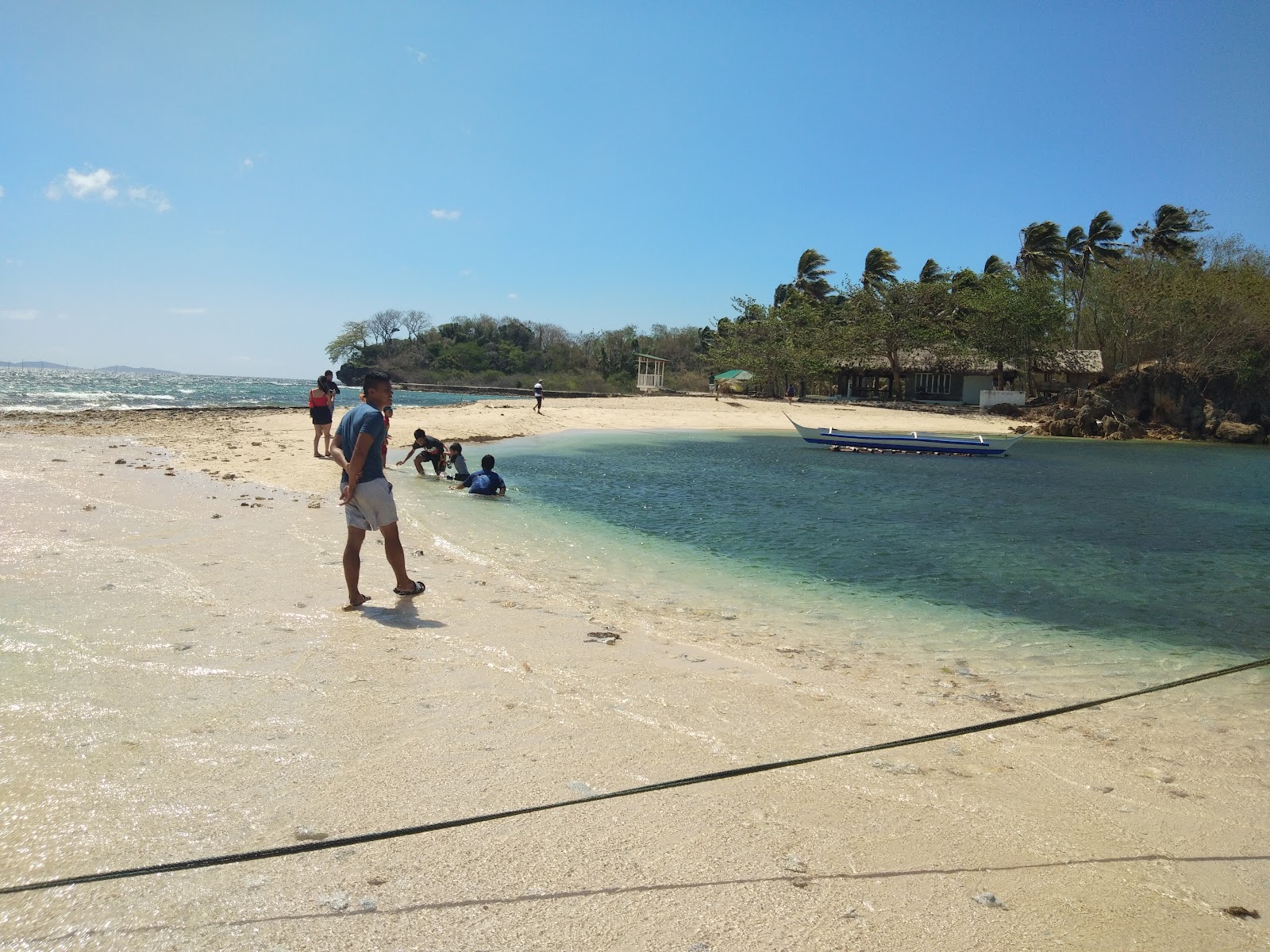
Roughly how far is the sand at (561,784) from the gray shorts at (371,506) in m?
0.74

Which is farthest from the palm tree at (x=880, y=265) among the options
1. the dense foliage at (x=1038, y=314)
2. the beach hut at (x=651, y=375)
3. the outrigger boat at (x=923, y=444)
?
the outrigger boat at (x=923, y=444)

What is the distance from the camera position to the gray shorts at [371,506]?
609cm

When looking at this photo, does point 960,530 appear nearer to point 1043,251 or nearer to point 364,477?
point 364,477

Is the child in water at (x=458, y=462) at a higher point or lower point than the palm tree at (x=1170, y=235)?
lower

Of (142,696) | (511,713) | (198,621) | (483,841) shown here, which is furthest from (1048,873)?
(198,621)

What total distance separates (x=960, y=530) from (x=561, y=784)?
1088 cm

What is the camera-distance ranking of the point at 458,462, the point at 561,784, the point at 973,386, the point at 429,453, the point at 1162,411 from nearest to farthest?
the point at 561,784, the point at 458,462, the point at 429,453, the point at 1162,411, the point at 973,386

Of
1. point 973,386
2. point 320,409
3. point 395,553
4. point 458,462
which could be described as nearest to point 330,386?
point 320,409

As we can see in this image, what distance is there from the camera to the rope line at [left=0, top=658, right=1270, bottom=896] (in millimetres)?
2658

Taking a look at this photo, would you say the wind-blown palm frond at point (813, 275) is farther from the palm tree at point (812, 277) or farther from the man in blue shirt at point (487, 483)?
the man in blue shirt at point (487, 483)

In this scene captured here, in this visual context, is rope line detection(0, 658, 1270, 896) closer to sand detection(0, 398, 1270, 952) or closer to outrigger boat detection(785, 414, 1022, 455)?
sand detection(0, 398, 1270, 952)

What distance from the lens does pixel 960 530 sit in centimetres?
1270

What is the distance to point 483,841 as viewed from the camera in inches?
118

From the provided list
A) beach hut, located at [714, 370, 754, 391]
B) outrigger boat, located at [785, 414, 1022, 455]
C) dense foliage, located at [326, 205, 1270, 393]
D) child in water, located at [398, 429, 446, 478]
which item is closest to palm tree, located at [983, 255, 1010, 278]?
dense foliage, located at [326, 205, 1270, 393]
